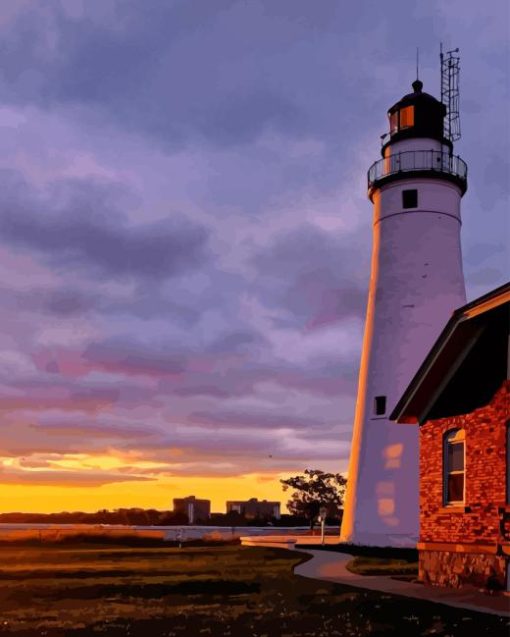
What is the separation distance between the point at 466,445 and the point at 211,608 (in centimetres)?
762

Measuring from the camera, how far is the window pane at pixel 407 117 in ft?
129

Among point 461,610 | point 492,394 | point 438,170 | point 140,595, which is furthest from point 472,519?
point 438,170

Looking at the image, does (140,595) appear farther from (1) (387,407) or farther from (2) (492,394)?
(1) (387,407)

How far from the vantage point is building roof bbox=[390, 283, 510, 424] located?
1934 centimetres

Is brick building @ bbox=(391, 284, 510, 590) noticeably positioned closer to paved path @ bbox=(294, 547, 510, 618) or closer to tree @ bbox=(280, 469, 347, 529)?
paved path @ bbox=(294, 547, 510, 618)

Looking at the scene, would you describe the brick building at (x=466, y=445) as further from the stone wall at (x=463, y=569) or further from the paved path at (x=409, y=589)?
the paved path at (x=409, y=589)

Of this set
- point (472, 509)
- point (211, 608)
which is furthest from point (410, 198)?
point (211, 608)

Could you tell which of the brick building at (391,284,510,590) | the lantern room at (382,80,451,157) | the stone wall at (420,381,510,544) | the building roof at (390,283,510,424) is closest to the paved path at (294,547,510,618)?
the brick building at (391,284,510,590)

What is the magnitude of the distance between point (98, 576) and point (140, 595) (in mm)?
6531

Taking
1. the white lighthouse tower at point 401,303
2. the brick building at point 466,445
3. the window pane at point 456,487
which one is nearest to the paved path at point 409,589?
the brick building at point 466,445

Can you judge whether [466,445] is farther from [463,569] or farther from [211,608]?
[211,608]

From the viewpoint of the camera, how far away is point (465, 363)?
68.5 ft

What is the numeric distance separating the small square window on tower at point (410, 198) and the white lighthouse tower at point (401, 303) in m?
0.04

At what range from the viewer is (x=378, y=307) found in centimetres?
3731
